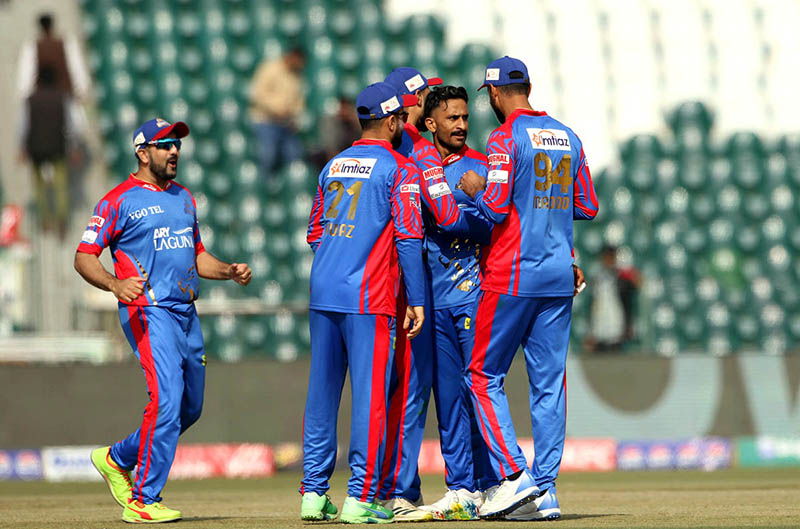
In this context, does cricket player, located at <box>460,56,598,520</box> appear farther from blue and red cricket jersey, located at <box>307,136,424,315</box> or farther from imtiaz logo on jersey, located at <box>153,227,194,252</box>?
imtiaz logo on jersey, located at <box>153,227,194,252</box>

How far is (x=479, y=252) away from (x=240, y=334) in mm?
6296

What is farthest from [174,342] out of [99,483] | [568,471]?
[568,471]

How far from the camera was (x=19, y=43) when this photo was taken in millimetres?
15656

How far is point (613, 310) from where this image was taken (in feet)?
44.1

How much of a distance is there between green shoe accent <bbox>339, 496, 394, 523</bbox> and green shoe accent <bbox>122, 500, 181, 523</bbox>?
1.02 metres

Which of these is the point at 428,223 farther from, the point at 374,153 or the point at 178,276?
the point at 178,276

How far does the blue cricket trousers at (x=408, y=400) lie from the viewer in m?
6.86

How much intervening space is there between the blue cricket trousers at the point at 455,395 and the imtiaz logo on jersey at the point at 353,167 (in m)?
0.87

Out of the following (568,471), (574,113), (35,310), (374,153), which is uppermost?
(574,113)

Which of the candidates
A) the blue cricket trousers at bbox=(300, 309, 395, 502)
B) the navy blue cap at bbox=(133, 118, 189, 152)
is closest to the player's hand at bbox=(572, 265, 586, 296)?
the blue cricket trousers at bbox=(300, 309, 395, 502)

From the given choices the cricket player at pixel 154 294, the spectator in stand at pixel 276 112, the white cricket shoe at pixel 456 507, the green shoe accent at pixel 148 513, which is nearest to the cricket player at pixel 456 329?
the white cricket shoe at pixel 456 507

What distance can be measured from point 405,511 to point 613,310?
23.3 feet

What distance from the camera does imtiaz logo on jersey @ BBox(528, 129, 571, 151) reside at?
22.2ft

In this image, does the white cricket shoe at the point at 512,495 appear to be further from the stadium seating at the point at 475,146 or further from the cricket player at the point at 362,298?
the stadium seating at the point at 475,146
